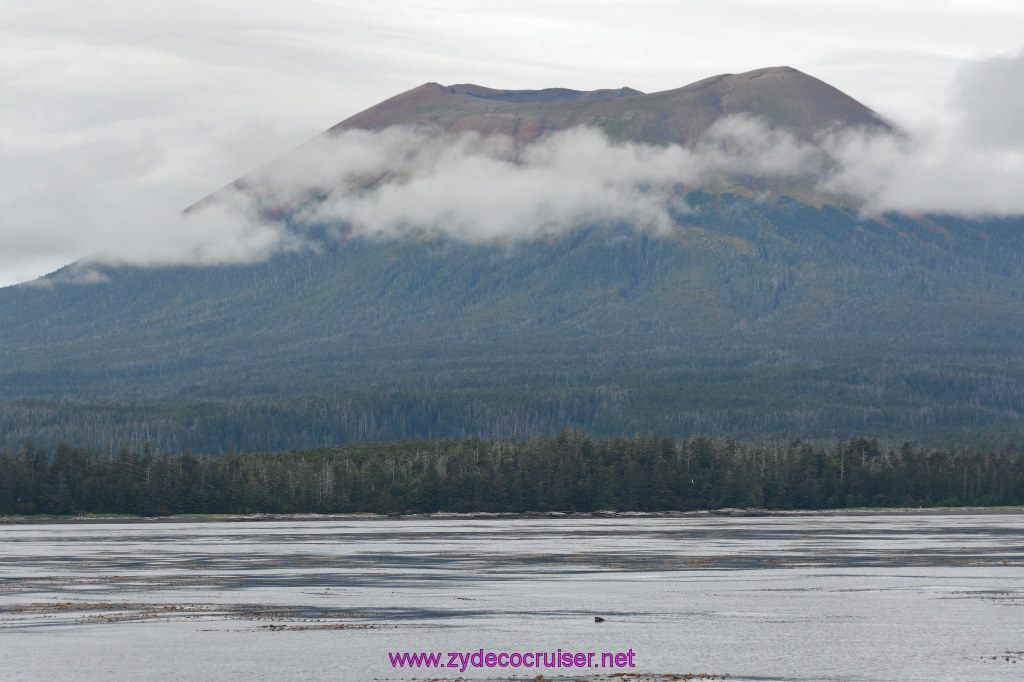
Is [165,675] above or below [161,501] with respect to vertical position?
above


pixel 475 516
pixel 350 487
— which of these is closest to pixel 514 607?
pixel 475 516

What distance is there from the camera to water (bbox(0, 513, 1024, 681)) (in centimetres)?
4812

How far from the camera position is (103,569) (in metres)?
88.7

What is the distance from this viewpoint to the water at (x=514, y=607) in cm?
4812

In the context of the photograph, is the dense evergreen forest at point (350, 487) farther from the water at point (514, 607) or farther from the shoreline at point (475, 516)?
the water at point (514, 607)

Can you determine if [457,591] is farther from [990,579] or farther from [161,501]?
[161,501]

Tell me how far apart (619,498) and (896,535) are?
6844 cm

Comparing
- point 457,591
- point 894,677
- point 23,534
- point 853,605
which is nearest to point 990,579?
point 853,605

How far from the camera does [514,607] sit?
6469 cm

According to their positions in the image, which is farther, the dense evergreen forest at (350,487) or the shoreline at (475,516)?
the dense evergreen forest at (350,487)

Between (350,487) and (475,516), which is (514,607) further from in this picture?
(350,487)

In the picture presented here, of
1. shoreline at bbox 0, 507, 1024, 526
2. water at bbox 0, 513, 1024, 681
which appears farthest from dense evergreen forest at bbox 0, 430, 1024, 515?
water at bbox 0, 513, 1024, 681

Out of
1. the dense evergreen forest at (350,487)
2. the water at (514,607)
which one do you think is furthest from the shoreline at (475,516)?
the water at (514,607)

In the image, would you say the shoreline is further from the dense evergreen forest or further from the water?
the water
